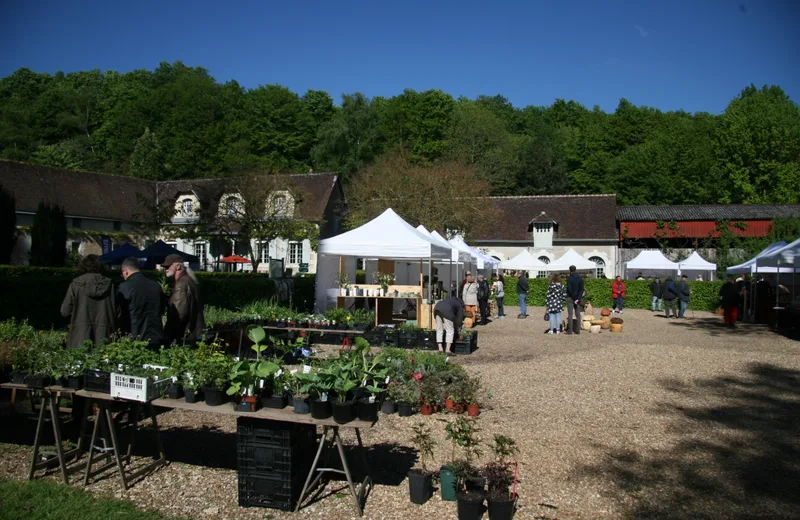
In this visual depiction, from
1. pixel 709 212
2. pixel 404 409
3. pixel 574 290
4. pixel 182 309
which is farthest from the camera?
pixel 709 212

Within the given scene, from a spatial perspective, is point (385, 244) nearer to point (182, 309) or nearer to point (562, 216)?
point (182, 309)

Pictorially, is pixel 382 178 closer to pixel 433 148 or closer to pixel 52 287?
pixel 52 287

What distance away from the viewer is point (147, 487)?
4984mm

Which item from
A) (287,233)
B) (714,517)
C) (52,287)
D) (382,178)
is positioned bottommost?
(714,517)

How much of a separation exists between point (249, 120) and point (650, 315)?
39.7m

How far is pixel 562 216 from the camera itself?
1615 inches

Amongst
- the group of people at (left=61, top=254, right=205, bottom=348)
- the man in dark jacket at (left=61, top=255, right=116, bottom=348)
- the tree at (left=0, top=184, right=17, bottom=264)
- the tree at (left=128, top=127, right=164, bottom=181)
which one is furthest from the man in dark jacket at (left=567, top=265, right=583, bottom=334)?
the tree at (left=128, top=127, right=164, bottom=181)

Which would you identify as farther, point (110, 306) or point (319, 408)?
point (110, 306)

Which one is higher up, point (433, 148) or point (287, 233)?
point (433, 148)

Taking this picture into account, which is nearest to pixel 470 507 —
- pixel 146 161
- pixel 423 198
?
pixel 423 198

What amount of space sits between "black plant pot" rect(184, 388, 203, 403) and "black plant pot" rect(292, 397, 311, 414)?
2.79 feet

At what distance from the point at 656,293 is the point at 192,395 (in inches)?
940

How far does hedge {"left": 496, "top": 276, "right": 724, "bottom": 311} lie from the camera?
26375 millimetres

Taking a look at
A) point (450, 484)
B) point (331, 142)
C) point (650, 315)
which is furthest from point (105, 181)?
point (450, 484)
